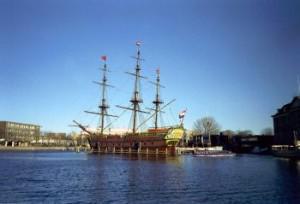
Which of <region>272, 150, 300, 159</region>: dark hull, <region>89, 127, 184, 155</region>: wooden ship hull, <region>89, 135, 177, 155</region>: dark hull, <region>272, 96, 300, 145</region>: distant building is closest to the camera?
<region>272, 150, 300, 159</region>: dark hull

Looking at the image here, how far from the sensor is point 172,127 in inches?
4889

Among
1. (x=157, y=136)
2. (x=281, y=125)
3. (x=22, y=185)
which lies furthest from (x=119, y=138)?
(x=22, y=185)

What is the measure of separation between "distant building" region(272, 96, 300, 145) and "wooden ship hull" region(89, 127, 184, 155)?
4083cm

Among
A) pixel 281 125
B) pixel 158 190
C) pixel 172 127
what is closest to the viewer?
pixel 158 190

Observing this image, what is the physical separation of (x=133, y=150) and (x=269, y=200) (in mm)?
106890

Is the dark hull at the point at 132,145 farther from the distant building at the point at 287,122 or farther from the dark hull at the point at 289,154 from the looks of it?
the distant building at the point at 287,122

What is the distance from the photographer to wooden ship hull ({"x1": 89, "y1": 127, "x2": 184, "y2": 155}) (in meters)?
125

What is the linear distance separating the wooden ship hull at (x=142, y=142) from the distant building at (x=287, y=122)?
134 ft

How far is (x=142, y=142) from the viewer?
436 ft

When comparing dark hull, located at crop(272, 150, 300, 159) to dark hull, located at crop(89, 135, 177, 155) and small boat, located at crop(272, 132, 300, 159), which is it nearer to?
small boat, located at crop(272, 132, 300, 159)

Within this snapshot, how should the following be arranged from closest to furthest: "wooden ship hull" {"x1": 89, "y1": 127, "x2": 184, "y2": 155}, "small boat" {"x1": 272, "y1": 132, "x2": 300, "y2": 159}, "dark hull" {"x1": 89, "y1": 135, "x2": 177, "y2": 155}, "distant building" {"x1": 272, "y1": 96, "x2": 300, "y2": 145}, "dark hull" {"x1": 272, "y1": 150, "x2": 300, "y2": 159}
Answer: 1. "dark hull" {"x1": 272, "y1": 150, "x2": 300, "y2": 159}
2. "small boat" {"x1": 272, "y1": 132, "x2": 300, "y2": 159}
3. "wooden ship hull" {"x1": 89, "y1": 127, "x2": 184, "y2": 155}
4. "dark hull" {"x1": 89, "y1": 135, "x2": 177, "y2": 155}
5. "distant building" {"x1": 272, "y1": 96, "x2": 300, "y2": 145}

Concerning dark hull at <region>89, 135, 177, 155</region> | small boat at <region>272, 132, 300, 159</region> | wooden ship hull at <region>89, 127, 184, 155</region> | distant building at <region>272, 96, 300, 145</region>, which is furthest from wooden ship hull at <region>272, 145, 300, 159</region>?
dark hull at <region>89, 135, 177, 155</region>

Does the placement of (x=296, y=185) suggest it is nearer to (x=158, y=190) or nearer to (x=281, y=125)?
(x=158, y=190)

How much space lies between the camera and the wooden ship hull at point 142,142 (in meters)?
125
